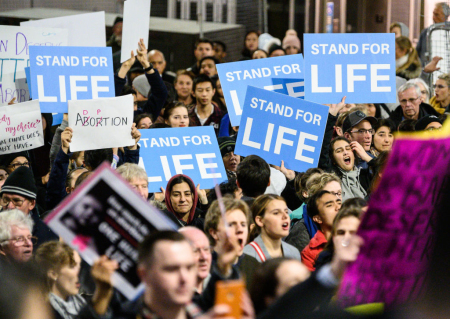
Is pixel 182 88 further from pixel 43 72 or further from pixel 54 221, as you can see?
pixel 54 221

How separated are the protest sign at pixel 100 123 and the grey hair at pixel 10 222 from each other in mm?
1637

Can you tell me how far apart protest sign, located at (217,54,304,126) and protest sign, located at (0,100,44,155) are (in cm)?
185

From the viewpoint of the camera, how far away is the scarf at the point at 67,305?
3531mm

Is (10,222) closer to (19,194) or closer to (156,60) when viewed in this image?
(19,194)

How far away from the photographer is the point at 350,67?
7.36m

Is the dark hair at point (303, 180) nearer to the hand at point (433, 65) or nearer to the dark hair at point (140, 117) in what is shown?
the dark hair at point (140, 117)

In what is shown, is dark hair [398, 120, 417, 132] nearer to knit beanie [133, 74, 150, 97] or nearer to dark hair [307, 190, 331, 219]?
dark hair [307, 190, 331, 219]

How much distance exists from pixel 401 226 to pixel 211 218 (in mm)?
1765

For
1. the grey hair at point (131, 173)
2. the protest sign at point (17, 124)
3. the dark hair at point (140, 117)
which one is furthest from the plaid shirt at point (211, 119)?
the grey hair at point (131, 173)

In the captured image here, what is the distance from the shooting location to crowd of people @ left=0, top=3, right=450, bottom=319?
2639mm

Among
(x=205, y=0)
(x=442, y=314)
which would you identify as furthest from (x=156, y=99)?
(x=205, y=0)

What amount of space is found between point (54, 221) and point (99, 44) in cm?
532

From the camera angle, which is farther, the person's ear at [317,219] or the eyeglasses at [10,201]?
the eyeglasses at [10,201]

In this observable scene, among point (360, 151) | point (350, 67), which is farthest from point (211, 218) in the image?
point (350, 67)
